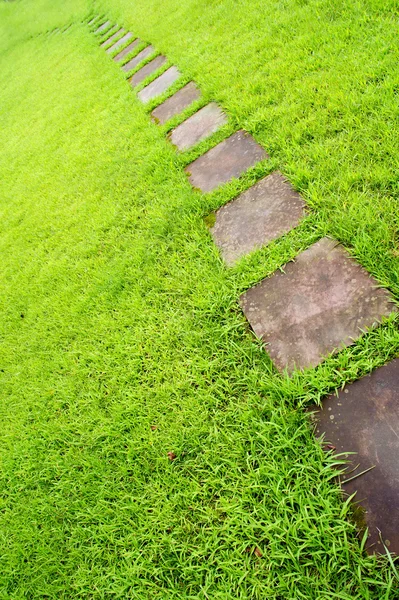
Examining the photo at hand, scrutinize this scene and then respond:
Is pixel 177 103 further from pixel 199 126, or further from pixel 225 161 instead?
pixel 225 161

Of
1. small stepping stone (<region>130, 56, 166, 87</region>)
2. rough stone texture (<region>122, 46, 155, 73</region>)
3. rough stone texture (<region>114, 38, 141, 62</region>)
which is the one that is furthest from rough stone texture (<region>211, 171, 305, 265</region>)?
rough stone texture (<region>114, 38, 141, 62</region>)

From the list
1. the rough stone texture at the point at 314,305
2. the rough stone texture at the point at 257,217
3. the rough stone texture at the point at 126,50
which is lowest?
the rough stone texture at the point at 314,305

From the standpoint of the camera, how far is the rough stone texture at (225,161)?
260 cm

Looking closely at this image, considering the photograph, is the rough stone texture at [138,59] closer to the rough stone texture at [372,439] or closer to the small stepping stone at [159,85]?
the small stepping stone at [159,85]

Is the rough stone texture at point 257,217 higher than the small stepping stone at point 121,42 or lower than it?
lower

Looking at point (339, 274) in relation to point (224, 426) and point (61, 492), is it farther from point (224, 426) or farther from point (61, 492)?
point (61, 492)

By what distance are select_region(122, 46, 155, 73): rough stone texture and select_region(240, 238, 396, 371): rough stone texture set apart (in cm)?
519

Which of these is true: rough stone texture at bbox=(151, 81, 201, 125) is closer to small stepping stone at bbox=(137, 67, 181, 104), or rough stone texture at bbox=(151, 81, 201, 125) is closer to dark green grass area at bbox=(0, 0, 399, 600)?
dark green grass area at bbox=(0, 0, 399, 600)

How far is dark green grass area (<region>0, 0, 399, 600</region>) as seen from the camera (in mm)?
1375

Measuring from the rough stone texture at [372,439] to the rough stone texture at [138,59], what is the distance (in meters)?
5.90

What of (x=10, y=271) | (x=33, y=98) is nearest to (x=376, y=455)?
(x=10, y=271)

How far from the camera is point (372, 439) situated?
1.32m

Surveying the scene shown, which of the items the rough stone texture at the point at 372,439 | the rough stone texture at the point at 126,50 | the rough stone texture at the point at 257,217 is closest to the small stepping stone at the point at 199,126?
the rough stone texture at the point at 257,217

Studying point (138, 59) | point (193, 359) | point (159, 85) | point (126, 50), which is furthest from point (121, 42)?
point (193, 359)
